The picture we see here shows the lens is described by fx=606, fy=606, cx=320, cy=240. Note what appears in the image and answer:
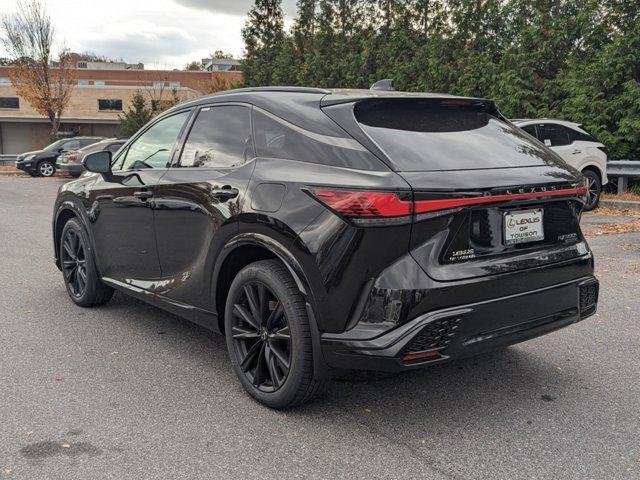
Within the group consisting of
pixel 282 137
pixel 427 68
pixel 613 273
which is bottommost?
pixel 613 273

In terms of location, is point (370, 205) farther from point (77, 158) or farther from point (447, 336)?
point (77, 158)

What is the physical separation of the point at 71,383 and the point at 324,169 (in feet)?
6.87

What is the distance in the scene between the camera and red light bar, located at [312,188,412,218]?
9.11 ft

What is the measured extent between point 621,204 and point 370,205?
10807mm

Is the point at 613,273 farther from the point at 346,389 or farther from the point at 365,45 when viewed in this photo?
the point at 365,45

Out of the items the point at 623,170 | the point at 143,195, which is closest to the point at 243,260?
the point at 143,195

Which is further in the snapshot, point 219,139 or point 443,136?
point 219,139

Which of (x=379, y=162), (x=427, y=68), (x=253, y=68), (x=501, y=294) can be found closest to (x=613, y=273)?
(x=501, y=294)

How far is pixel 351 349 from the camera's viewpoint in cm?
288

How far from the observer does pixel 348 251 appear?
2.85 m

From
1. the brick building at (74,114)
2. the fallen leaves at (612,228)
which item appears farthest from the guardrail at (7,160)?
the fallen leaves at (612,228)

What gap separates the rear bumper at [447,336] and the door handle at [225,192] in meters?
1.02

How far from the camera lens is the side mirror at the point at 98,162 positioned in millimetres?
4703

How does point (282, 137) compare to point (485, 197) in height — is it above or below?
above
